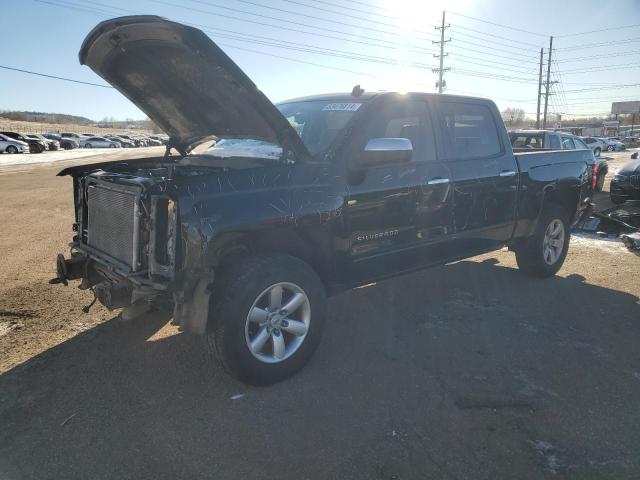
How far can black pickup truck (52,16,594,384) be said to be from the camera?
3.02 meters

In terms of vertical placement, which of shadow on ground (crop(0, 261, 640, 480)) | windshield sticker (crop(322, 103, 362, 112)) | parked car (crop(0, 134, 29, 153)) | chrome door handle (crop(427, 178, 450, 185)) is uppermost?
parked car (crop(0, 134, 29, 153))

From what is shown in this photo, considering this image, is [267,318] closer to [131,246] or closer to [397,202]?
[131,246]

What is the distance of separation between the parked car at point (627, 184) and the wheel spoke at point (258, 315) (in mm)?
9959

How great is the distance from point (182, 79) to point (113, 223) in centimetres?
117

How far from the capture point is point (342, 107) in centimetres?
402

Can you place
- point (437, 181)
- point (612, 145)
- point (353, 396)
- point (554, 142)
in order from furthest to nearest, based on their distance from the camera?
point (612, 145), point (554, 142), point (437, 181), point (353, 396)

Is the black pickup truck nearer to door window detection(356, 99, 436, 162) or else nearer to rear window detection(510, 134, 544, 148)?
door window detection(356, 99, 436, 162)

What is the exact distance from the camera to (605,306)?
4.99 metres

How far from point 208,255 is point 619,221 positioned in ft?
26.6

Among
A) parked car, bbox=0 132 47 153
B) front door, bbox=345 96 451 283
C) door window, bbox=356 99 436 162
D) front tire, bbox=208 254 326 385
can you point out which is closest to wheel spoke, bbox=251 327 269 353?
front tire, bbox=208 254 326 385

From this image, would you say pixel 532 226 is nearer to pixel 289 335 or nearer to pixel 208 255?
pixel 289 335

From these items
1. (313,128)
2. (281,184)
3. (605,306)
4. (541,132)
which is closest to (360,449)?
(281,184)

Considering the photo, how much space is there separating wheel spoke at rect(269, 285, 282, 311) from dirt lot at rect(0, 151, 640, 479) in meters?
0.57

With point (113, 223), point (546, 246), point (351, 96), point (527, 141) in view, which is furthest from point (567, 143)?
point (113, 223)
